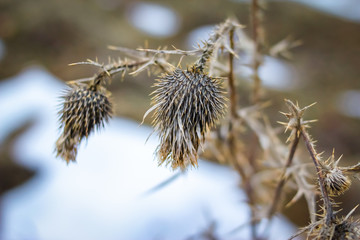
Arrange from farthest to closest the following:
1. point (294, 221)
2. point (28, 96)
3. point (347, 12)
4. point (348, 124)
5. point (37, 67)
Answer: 1. point (347, 12)
2. point (37, 67)
3. point (348, 124)
4. point (28, 96)
5. point (294, 221)

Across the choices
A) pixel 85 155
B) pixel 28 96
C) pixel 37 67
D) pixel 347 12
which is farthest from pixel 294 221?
pixel 347 12

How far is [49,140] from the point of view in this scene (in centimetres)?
602

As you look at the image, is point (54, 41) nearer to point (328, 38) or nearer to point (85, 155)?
point (85, 155)

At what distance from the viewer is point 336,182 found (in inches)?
45.6

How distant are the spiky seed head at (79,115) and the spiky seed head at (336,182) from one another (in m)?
1.03

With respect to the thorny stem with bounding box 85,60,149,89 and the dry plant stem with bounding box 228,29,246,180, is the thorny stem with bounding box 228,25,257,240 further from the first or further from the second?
the thorny stem with bounding box 85,60,149,89

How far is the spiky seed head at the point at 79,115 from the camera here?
1459 mm

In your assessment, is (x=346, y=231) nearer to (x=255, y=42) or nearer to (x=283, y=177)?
(x=283, y=177)

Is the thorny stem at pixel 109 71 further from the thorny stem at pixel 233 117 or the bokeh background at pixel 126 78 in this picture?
the bokeh background at pixel 126 78

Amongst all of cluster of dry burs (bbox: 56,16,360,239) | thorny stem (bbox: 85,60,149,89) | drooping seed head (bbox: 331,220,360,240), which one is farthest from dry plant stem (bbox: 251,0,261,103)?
drooping seed head (bbox: 331,220,360,240)

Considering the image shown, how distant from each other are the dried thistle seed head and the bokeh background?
9.64ft

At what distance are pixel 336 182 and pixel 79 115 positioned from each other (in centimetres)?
113

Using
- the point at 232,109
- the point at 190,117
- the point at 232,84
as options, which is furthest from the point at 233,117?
the point at 190,117

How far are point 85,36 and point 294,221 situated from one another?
8.42m
